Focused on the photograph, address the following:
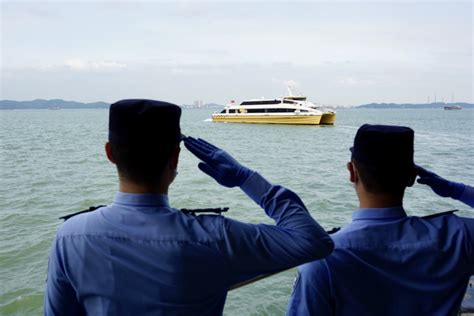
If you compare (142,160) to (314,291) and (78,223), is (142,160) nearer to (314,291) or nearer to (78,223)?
(78,223)

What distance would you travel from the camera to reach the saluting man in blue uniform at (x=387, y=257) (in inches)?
57.7

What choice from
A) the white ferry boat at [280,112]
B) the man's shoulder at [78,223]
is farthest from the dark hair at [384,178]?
the white ferry boat at [280,112]

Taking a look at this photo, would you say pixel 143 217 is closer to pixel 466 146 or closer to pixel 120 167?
pixel 120 167

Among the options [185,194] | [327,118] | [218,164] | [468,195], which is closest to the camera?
[218,164]

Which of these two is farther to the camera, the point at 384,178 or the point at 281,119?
the point at 281,119

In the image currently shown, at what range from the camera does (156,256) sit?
121 centimetres

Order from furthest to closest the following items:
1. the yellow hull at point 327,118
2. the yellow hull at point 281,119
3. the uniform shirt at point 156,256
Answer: the yellow hull at point 327,118
the yellow hull at point 281,119
the uniform shirt at point 156,256

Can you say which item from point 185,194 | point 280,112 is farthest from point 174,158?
point 280,112

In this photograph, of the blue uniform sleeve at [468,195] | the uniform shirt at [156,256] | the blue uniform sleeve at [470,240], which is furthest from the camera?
the blue uniform sleeve at [468,195]

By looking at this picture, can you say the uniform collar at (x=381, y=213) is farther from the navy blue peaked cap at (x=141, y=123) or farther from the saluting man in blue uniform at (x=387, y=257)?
the navy blue peaked cap at (x=141, y=123)

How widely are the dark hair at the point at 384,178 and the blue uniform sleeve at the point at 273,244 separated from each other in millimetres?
300

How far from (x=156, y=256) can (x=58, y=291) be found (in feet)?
0.94

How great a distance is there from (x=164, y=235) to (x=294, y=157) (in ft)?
73.1

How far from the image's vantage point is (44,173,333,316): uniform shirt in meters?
1.22
